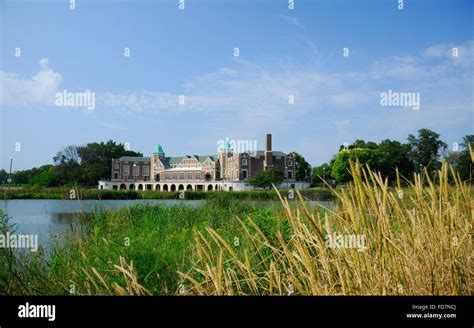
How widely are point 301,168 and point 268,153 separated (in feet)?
1.01

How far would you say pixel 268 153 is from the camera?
3.16m

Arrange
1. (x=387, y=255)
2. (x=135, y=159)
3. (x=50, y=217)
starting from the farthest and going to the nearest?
1. (x=50, y=217)
2. (x=135, y=159)
3. (x=387, y=255)

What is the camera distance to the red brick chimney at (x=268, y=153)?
287 cm

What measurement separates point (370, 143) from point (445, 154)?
19.1 inches

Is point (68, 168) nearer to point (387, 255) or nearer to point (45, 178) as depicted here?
point (45, 178)

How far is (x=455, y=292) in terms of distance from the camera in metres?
2.02

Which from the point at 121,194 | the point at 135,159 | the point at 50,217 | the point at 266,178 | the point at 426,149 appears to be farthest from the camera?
the point at 121,194

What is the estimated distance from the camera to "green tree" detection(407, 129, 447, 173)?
103 inches

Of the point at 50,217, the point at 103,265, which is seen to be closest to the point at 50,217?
the point at 50,217

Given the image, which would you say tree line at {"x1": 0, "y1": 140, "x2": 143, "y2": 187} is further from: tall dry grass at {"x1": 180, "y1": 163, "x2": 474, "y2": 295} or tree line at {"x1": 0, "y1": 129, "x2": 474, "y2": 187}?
tall dry grass at {"x1": 180, "y1": 163, "x2": 474, "y2": 295}

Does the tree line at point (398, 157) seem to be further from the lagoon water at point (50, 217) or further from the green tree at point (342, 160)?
the lagoon water at point (50, 217)

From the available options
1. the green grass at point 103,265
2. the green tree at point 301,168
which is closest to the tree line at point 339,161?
the green tree at point 301,168
